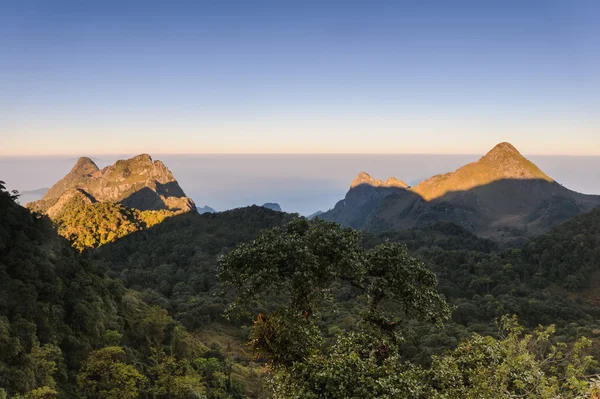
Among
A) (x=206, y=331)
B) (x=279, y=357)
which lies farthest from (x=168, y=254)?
(x=279, y=357)

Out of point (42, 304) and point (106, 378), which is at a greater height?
point (42, 304)

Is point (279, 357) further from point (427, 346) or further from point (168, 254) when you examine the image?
point (168, 254)

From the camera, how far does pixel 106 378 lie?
34.0 meters

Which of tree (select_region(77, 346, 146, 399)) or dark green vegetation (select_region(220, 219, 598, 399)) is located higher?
dark green vegetation (select_region(220, 219, 598, 399))

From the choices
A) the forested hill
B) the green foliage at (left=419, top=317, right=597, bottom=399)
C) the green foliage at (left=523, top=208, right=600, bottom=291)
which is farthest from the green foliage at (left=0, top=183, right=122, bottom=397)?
the green foliage at (left=523, top=208, right=600, bottom=291)

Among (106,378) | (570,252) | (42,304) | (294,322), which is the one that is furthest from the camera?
(570,252)

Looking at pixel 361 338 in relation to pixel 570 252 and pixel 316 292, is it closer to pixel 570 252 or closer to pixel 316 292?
pixel 316 292

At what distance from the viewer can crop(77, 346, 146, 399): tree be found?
3250cm

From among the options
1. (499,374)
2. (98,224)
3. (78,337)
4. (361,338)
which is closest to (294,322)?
(361,338)

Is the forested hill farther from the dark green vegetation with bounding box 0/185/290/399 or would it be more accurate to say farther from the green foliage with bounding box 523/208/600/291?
the green foliage with bounding box 523/208/600/291

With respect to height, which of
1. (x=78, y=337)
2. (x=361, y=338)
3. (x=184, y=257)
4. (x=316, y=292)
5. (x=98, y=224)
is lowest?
(x=184, y=257)

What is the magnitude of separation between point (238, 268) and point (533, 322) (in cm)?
9470

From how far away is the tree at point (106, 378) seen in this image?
32.5 meters

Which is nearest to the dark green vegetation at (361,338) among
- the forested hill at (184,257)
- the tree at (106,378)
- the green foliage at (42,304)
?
the green foliage at (42,304)
